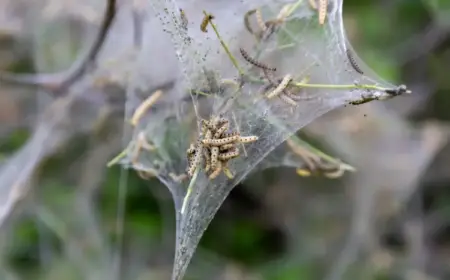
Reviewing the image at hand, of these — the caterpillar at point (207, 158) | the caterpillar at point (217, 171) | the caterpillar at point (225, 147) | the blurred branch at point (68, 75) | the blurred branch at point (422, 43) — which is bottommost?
the caterpillar at point (217, 171)

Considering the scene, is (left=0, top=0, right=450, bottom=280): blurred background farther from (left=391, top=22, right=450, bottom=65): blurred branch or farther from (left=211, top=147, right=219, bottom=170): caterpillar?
(left=211, top=147, right=219, bottom=170): caterpillar

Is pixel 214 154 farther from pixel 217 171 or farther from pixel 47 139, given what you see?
pixel 47 139

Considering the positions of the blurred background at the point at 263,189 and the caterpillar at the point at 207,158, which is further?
the blurred background at the point at 263,189

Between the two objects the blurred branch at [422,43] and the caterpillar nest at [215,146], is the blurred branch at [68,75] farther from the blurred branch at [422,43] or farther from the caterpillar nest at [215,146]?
the blurred branch at [422,43]

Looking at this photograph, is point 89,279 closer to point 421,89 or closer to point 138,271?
point 138,271

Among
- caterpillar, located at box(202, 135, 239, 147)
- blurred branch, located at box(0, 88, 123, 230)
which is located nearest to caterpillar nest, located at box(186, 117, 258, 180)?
caterpillar, located at box(202, 135, 239, 147)

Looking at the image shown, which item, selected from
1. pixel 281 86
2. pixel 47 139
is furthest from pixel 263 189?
pixel 281 86

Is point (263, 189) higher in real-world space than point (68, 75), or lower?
lower

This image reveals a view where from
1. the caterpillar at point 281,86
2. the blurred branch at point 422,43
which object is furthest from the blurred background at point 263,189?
the caterpillar at point 281,86
